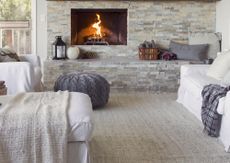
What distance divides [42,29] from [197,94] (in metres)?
3.19

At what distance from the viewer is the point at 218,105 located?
3.88 meters

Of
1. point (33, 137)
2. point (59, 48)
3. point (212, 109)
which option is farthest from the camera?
point (59, 48)

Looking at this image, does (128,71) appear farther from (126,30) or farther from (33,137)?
(33,137)

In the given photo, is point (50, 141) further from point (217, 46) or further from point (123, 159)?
point (217, 46)

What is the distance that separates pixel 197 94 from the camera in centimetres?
469

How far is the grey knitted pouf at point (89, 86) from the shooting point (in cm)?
523

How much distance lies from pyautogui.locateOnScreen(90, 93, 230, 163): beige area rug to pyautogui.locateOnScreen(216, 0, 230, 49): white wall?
1500 millimetres

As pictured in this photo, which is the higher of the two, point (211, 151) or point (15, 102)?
point (15, 102)

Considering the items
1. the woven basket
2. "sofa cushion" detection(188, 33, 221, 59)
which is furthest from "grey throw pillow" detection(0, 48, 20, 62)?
"sofa cushion" detection(188, 33, 221, 59)

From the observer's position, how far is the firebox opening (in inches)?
281

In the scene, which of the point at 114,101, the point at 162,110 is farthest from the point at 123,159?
the point at 114,101

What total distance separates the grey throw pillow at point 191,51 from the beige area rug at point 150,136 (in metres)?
1.29

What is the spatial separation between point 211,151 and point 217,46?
11.5ft

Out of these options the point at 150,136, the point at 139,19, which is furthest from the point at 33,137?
the point at 139,19
